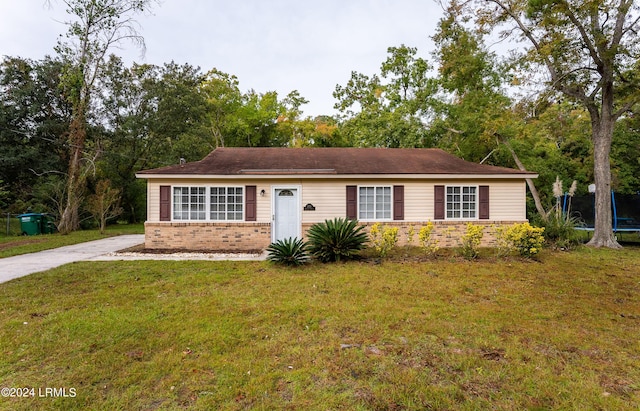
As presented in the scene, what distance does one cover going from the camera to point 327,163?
11.0 meters

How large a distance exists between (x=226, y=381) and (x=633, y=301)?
20.7ft

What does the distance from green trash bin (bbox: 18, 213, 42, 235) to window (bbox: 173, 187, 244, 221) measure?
988 cm

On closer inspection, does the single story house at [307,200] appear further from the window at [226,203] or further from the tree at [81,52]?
the tree at [81,52]

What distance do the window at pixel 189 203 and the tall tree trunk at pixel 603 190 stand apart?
1342 centimetres

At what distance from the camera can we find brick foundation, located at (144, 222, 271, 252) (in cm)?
963

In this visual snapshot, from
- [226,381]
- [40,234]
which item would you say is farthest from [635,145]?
[40,234]

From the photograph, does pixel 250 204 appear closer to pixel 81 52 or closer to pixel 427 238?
pixel 427 238

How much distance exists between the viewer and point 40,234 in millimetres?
14352

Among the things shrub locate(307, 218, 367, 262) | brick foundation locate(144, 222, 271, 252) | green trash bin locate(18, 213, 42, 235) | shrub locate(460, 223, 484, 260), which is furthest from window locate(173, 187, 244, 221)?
green trash bin locate(18, 213, 42, 235)

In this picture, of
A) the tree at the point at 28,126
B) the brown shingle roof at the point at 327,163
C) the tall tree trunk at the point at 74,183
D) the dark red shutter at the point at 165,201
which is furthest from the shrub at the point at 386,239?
the tree at the point at 28,126

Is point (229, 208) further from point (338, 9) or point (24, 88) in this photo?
point (24, 88)

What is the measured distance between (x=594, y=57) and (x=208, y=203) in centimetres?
1402

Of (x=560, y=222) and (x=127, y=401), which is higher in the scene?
(x=560, y=222)

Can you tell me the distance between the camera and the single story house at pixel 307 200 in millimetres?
9664
